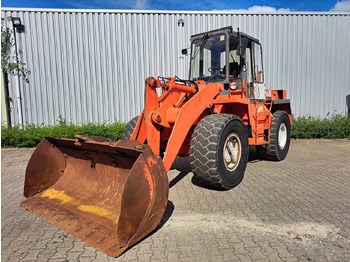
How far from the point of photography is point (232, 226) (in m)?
3.12

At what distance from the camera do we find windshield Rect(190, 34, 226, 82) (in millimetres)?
5207

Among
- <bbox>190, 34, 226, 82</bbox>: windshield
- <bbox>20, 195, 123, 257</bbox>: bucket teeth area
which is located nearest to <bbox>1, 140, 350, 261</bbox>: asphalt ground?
<bbox>20, 195, 123, 257</bbox>: bucket teeth area

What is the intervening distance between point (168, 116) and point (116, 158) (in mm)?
1059

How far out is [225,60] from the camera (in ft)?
16.8

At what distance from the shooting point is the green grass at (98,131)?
8.59 metres

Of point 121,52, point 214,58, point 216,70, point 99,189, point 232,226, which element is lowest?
point 232,226

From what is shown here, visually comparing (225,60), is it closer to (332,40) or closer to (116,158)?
(116,158)

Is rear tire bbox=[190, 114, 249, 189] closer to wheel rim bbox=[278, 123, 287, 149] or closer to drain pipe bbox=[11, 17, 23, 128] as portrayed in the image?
wheel rim bbox=[278, 123, 287, 149]

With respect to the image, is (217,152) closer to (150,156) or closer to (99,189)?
(150,156)

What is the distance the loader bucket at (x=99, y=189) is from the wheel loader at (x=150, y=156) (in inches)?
0.4

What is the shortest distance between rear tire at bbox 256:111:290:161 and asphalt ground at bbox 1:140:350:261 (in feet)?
3.64

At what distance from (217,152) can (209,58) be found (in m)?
2.46

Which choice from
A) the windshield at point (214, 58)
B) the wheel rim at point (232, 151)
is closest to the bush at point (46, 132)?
the windshield at point (214, 58)

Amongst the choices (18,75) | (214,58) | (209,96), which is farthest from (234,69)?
(18,75)
